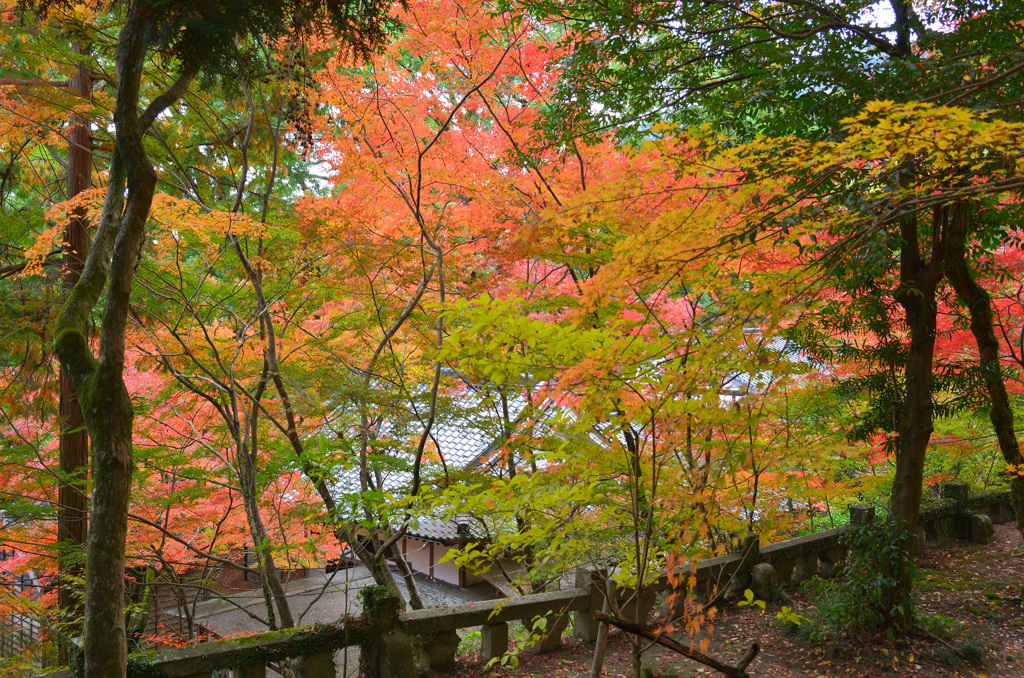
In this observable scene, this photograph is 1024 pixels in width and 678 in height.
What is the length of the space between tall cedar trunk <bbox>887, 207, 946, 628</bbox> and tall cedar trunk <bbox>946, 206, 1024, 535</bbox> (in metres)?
0.40

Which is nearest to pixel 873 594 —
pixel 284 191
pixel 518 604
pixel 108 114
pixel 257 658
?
pixel 518 604

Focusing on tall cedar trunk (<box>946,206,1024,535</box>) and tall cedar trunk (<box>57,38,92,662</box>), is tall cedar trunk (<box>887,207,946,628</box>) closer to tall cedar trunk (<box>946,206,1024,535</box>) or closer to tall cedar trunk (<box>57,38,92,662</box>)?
tall cedar trunk (<box>946,206,1024,535</box>)

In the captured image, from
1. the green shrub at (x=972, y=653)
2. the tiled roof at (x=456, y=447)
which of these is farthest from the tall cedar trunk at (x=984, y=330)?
the tiled roof at (x=456, y=447)

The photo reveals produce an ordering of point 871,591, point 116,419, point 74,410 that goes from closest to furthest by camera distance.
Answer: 1. point 116,419
2. point 871,591
3. point 74,410

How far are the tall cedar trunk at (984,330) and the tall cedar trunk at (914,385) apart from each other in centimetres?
40

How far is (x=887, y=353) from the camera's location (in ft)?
21.6

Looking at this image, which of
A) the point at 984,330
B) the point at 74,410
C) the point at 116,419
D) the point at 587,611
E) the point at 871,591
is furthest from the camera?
the point at 74,410

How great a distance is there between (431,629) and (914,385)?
511 cm

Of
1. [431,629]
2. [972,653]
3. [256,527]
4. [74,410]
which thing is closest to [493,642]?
[431,629]

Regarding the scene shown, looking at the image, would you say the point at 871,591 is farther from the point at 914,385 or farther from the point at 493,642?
the point at 493,642

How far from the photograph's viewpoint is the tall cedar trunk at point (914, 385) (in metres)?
5.90

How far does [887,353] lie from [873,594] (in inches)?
96.2

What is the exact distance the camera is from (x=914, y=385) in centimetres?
608

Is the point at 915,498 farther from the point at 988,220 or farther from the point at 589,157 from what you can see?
the point at 589,157
